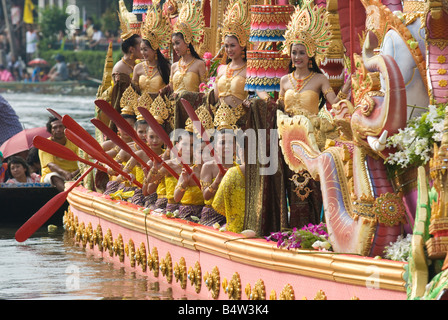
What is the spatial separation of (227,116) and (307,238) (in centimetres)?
159

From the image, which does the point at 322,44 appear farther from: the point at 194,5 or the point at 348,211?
the point at 194,5

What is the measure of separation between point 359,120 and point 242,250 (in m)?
1.32

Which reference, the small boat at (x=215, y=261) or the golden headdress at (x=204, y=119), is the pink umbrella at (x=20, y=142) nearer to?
the small boat at (x=215, y=261)

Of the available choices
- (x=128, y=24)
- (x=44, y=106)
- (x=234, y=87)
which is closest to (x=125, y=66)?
(x=128, y=24)

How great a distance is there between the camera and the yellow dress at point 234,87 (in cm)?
846

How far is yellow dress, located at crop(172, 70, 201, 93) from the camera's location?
31.9 feet

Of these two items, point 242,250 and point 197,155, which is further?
point 197,155

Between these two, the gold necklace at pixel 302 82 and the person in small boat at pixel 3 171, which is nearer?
the gold necklace at pixel 302 82

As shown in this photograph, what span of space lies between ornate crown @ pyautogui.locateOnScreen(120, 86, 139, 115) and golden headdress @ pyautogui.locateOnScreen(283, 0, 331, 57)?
3222mm

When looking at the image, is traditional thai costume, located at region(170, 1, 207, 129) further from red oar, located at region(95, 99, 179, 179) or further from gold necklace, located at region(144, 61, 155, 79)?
gold necklace, located at region(144, 61, 155, 79)

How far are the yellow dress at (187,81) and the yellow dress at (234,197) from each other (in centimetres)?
207

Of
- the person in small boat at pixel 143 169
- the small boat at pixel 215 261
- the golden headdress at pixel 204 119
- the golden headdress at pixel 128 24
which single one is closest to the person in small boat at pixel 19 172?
the small boat at pixel 215 261
